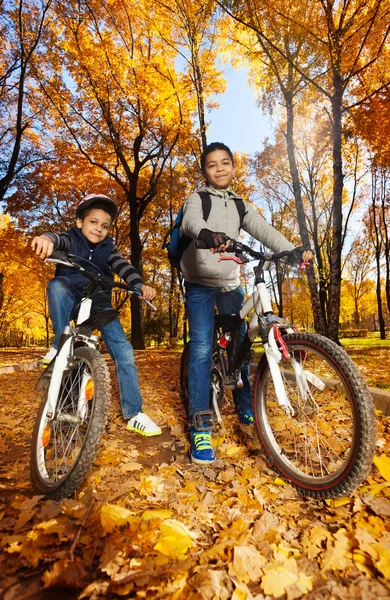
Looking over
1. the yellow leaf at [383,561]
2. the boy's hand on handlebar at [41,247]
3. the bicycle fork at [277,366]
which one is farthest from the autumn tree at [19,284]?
the yellow leaf at [383,561]

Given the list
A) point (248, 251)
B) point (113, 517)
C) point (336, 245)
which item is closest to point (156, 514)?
point (113, 517)

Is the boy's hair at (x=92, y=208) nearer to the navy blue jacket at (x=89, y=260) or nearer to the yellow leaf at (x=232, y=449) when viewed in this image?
the navy blue jacket at (x=89, y=260)

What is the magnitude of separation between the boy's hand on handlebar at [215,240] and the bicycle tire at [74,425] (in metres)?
1.10

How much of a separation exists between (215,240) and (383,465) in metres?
1.93

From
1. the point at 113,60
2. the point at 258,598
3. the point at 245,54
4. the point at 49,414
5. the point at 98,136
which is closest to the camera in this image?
the point at 258,598

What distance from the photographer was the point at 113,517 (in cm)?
171

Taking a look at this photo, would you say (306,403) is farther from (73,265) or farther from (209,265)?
(73,265)

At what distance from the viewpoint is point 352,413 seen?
176 centimetres

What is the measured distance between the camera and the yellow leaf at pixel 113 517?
65.7 inches

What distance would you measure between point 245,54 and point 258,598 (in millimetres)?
11589

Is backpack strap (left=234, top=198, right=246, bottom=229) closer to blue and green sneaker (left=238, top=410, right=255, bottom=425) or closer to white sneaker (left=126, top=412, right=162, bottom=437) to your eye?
blue and green sneaker (left=238, top=410, right=255, bottom=425)

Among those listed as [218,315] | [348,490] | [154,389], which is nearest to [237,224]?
[218,315]

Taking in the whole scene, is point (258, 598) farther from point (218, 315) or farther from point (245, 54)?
point (245, 54)

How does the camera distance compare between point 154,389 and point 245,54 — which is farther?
point 245,54
